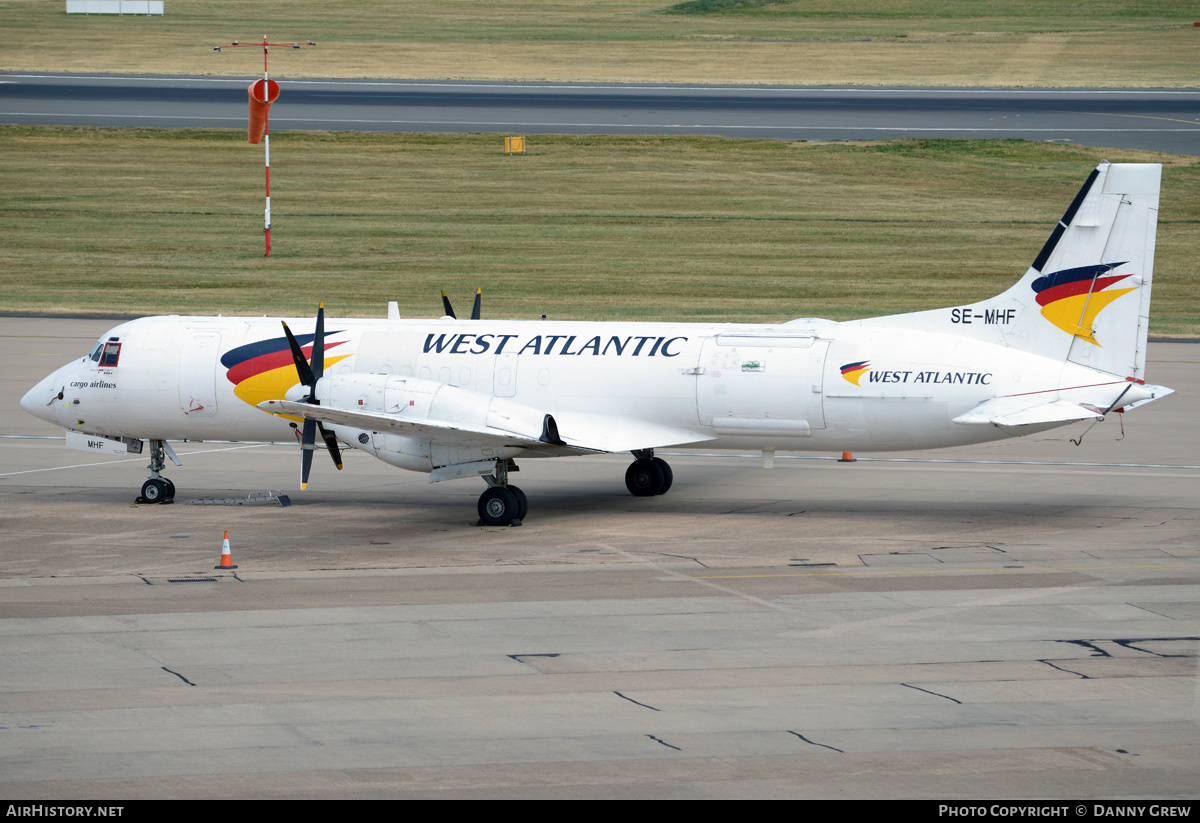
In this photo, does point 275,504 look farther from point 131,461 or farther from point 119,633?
point 119,633

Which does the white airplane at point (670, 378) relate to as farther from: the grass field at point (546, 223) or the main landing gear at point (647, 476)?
the grass field at point (546, 223)

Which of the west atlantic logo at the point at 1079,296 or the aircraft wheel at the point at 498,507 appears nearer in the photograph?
the west atlantic logo at the point at 1079,296

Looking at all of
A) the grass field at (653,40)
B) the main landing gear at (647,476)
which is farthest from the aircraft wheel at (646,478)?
the grass field at (653,40)

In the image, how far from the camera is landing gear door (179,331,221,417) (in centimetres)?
2725

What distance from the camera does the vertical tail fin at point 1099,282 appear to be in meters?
24.4

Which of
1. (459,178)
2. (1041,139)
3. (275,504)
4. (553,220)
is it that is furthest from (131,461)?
(1041,139)

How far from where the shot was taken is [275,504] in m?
27.5

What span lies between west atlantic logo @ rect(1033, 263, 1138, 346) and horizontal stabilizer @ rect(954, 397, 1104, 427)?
1.46 meters

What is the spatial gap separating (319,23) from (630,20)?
1026 inches

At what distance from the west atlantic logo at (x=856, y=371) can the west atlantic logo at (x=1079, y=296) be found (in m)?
3.16

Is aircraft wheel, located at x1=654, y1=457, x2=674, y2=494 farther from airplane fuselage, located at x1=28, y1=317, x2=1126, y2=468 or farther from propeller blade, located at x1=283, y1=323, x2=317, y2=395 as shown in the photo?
propeller blade, located at x1=283, y1=323, x2=317, y2=395

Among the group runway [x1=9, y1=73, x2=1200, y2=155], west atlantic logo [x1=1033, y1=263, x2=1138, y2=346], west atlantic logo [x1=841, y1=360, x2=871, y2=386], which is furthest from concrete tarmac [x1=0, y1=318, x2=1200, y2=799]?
runway [x1=9, y1=73, x2=1200, y2=155]

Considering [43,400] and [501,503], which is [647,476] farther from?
[43,400]
